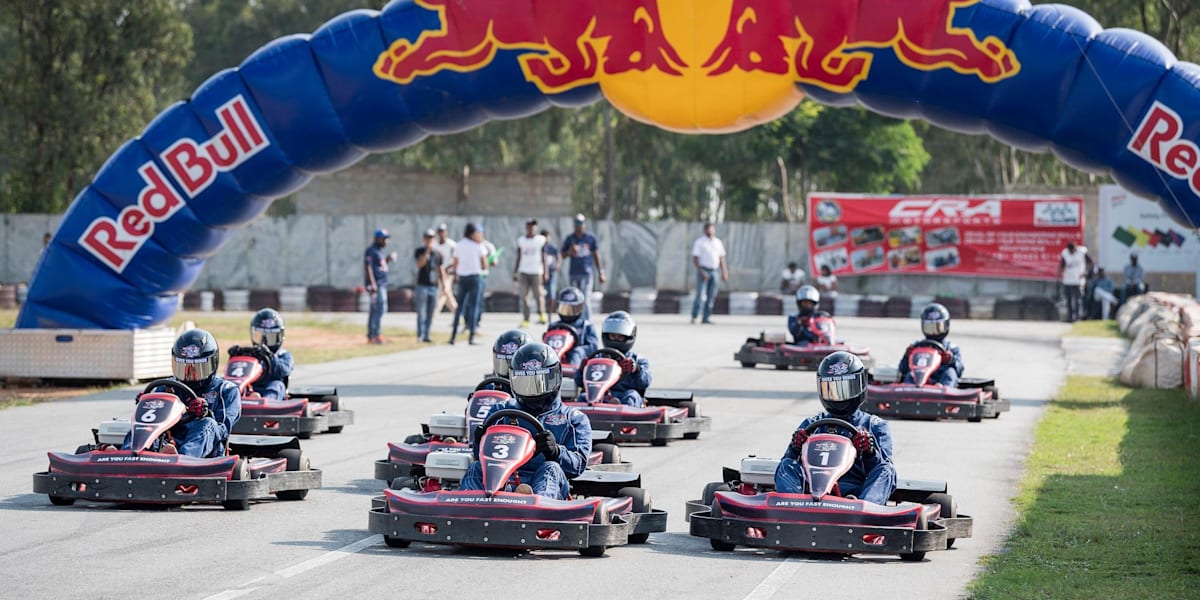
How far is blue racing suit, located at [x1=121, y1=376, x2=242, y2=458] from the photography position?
31.2 feet

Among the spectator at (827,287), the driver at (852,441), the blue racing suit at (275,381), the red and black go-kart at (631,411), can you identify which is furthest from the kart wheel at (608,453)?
the spectator at (827,287)

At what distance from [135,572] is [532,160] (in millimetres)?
44280

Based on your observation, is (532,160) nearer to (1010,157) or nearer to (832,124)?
(832,124)

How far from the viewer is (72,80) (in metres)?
42.6

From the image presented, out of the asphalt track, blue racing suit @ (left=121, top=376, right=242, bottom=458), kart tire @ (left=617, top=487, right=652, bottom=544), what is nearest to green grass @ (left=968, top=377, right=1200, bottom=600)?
the asphalt track

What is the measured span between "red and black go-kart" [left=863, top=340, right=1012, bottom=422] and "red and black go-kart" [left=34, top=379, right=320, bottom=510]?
679 cm

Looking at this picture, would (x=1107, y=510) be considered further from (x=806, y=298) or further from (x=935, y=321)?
(x=806, y=298)

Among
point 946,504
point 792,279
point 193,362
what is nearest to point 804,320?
point 193,362

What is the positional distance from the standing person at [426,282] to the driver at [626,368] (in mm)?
9933

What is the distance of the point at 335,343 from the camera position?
24250mm

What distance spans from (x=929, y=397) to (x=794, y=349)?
208 inches

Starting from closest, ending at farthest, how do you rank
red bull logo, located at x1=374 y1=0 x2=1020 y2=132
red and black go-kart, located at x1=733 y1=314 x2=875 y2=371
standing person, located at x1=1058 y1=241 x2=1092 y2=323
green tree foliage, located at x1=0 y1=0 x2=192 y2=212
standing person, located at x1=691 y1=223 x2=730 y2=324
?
1. red bull logo, located at x1=374 y1=0 x2=1020 y2=132
2. red and black go-kart, located at x1=733 y1=314 x2=875 y2=371
3. standing person, located at x1=691 y1=223 x2=730 y2=324
4. standing person, located at x1=1058 y1=241 x2=1092 y2=323
5. green tree foliage, located at x1=0 y1=0 x2=192 y2=212

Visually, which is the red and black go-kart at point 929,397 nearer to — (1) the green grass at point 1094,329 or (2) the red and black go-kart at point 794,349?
(2) the red and black go-kart at point 794,349

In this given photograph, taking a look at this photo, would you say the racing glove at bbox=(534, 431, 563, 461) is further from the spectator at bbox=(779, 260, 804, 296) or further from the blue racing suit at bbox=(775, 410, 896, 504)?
the spectator at bbox=(779, 260, 804, 296)
